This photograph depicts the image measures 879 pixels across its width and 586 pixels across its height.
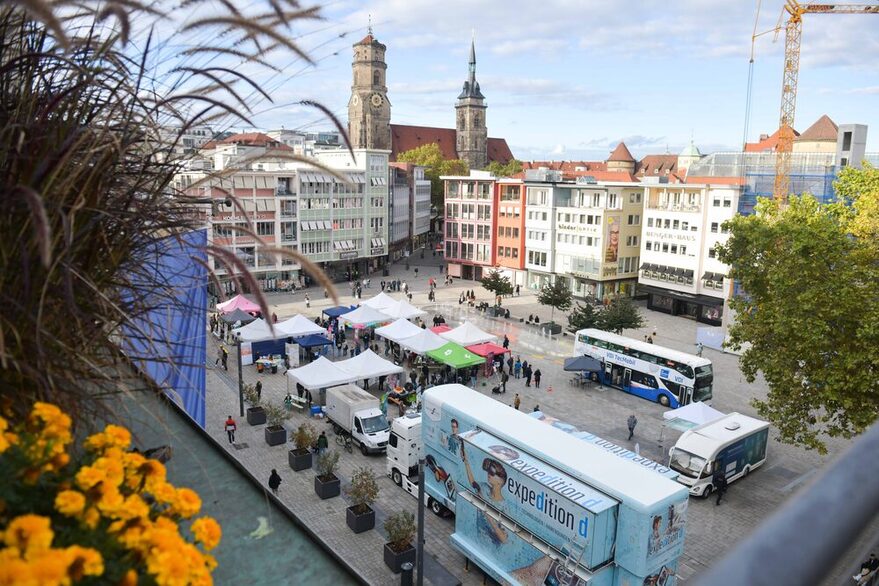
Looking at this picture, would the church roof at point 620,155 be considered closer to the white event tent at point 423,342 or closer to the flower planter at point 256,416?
the white event tent at point 423,342

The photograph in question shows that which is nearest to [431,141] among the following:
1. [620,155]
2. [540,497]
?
[620,155]

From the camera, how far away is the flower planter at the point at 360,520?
17500 mm

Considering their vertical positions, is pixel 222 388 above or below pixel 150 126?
below

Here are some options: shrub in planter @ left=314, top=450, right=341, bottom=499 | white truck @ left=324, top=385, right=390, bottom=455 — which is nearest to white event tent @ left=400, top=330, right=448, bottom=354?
white truck @ left=324, top=385, right=390, bottom=455

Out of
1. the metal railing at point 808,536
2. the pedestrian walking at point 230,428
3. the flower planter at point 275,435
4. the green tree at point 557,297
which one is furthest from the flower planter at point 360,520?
the green tree at point 557,297

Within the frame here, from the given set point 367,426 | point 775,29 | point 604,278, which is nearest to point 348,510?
point 367,426

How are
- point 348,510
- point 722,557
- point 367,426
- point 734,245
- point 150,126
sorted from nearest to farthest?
1. point 722,557
2. point 150,126
3. point 348,510
4. point 734,245
5. point 367,426

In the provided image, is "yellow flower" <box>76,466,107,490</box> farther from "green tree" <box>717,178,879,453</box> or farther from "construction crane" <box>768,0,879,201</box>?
"construction crane" <box>768,0,879,201</box>

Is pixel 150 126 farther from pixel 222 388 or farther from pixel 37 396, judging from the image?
pixel 222 388

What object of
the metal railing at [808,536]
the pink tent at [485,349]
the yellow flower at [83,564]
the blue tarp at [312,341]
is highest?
the metal railing at [808,536]

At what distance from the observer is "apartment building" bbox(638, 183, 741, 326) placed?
47469mm

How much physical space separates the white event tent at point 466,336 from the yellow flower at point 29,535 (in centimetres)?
3143

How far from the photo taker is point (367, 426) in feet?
76.5

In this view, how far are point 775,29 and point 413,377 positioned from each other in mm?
59571
